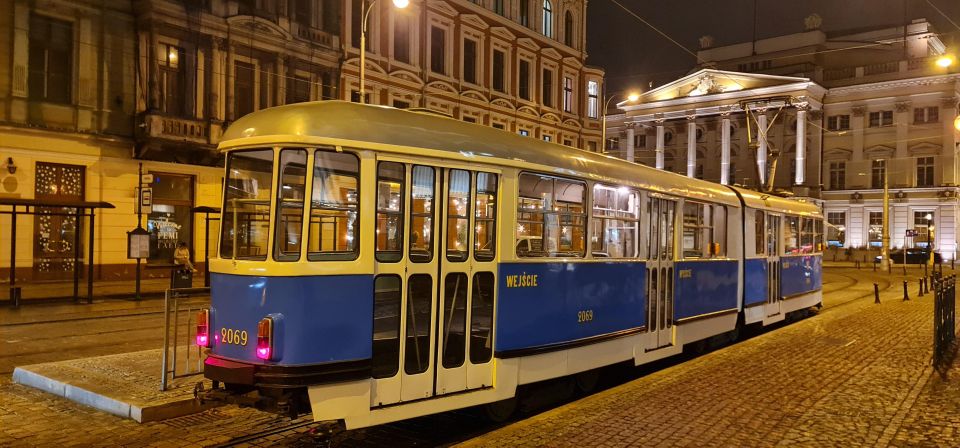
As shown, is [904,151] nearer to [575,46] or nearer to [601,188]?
[575,46]

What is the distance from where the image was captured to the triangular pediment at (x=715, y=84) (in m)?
71.1

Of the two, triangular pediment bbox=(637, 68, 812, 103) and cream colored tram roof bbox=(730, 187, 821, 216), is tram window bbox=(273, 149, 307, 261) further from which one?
triangular pediment bbox=(637, 68, 812, 103)

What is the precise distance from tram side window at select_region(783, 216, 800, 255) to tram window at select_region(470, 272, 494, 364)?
11848 mm

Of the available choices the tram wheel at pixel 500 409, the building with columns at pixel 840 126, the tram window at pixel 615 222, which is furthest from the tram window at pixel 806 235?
the building with columns at pixel 840 126

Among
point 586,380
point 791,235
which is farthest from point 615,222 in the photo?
point 791,235

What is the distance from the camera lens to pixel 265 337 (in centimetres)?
Result: 610

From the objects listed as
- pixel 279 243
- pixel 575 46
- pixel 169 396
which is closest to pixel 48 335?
pixel 169 396

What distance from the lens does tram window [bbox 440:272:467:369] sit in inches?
273

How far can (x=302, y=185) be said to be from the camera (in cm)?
628

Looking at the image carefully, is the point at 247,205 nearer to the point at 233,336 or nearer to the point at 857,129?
the point at 233,336

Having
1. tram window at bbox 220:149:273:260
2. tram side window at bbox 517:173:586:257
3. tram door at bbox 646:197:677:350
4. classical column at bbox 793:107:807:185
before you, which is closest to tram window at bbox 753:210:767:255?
tram door at bbox 646:197:677:350

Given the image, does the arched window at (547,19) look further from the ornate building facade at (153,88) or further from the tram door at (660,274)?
the tram door at (660,274)

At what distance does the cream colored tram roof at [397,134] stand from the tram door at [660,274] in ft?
6.80

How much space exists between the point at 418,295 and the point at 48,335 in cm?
985
